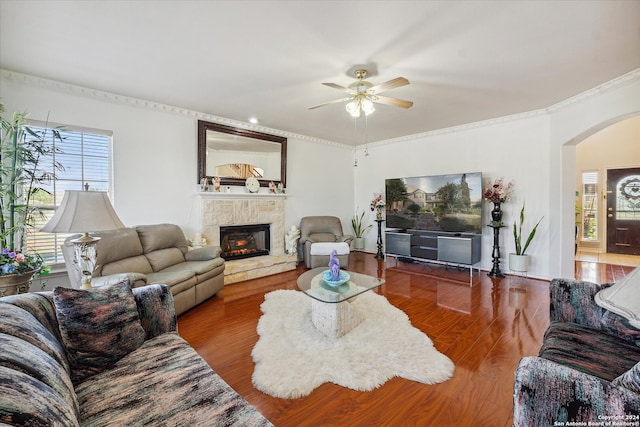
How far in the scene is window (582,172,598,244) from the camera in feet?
22.6

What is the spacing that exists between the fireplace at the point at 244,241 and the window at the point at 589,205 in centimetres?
800

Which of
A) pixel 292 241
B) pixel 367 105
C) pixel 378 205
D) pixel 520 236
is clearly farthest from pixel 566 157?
pixel 292 241

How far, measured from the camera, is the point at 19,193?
3145 millimetres

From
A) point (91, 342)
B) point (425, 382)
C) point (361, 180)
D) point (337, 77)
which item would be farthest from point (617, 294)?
point (361, 180)

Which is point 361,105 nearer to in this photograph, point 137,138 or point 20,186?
point 137,138

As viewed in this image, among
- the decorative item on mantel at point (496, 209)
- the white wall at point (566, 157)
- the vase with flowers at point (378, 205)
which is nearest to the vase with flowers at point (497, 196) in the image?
the decorative item on mantel at point (496, 209)

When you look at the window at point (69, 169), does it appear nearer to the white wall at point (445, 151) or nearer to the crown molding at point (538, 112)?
the white wall at point (445, 151)

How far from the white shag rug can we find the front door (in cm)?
706

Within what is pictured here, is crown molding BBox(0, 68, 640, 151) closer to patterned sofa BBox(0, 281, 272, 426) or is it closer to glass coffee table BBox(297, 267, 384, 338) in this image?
patterned sofa BBox(0, 281, 272, 426)

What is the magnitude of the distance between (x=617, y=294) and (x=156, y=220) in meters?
4.83

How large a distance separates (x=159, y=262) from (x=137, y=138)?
185 centimetres

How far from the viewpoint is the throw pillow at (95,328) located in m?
1.39

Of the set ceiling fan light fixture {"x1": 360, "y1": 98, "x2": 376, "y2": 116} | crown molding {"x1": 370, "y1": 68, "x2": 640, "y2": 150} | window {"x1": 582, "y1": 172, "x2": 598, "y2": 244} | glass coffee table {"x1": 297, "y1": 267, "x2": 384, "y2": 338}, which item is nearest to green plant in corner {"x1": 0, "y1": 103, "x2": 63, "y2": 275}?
glass coffee table {"x1": 297, "y1": 267, "x2": 384, "y2": 338}

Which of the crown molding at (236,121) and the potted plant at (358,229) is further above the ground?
the crown molding at (236,121)
